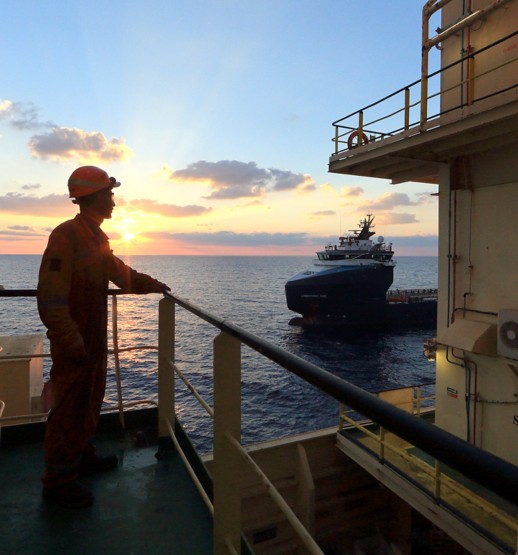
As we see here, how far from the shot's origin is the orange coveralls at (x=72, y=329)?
99.2 inches

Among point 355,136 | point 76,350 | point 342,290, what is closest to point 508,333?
point 355,136

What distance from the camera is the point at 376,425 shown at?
4.44 m

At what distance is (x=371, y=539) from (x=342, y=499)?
127 centimetres

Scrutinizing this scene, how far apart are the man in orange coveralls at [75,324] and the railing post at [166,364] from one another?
487mm

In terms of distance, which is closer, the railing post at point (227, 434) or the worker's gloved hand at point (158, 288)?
the railing post at point (227, 434)

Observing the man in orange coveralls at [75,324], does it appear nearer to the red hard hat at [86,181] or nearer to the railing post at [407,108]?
the red hard hat at [86,181]

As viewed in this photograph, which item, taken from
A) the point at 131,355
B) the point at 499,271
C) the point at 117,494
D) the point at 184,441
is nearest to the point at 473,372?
the point at 499,271

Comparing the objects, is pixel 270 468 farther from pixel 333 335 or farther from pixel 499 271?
pixel 333 335

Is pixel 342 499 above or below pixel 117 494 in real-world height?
below

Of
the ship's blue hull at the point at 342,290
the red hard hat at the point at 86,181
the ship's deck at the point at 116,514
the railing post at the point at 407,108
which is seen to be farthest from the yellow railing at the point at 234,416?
the ship's blue hull at the point at 342,290

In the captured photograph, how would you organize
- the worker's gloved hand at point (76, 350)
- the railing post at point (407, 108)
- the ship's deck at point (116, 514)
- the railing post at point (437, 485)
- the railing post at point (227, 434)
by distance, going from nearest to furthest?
the railing post at point (227, 434)
the ship's deck at point (116, 514)
the worker's gloved hand at point (76, 350)
the railing post at point (437, 485)
the railing post at point (407, 108)

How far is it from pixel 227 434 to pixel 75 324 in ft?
4.27

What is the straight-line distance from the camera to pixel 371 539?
1019 centimetres

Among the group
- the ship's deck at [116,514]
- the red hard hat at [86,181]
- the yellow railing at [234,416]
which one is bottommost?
the ship's deck at [116,514]
